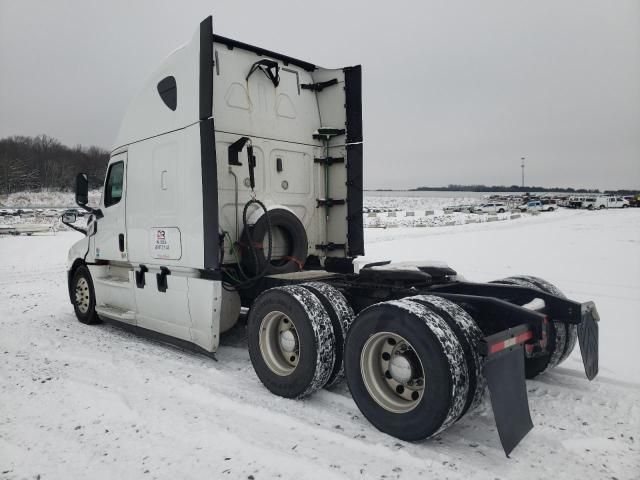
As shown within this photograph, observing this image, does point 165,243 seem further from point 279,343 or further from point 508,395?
point 508,395

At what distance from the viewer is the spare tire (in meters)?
5.10

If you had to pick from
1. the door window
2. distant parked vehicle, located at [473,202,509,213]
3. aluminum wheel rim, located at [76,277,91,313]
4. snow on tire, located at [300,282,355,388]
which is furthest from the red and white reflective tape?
distant parked vehicle, located at [473,202,509,213]

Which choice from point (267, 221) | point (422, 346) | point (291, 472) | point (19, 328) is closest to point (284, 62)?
point (267, 221)

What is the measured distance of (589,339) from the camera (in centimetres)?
376

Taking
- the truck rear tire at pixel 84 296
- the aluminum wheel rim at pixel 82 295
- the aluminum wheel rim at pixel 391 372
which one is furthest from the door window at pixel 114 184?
the aluminum wheel rim at pixel 391 372

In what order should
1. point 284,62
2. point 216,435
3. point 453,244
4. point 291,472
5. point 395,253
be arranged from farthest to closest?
point 453,244 → point 395,253 → point 284,62 → point 216,435 → point 291,472

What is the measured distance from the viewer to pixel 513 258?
39.6ft

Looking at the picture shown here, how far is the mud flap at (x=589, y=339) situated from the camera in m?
3.69

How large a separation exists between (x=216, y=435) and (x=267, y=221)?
97.6 inches

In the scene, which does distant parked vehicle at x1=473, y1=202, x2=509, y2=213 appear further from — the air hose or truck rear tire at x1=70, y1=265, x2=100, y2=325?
the air hose

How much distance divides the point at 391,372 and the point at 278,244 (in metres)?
2.72

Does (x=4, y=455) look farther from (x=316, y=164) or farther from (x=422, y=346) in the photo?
(x=316, y=164)

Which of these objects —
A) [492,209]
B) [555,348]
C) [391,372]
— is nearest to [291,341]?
[391,372]

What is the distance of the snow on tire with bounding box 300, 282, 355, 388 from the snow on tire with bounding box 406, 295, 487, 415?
866 millimetres
